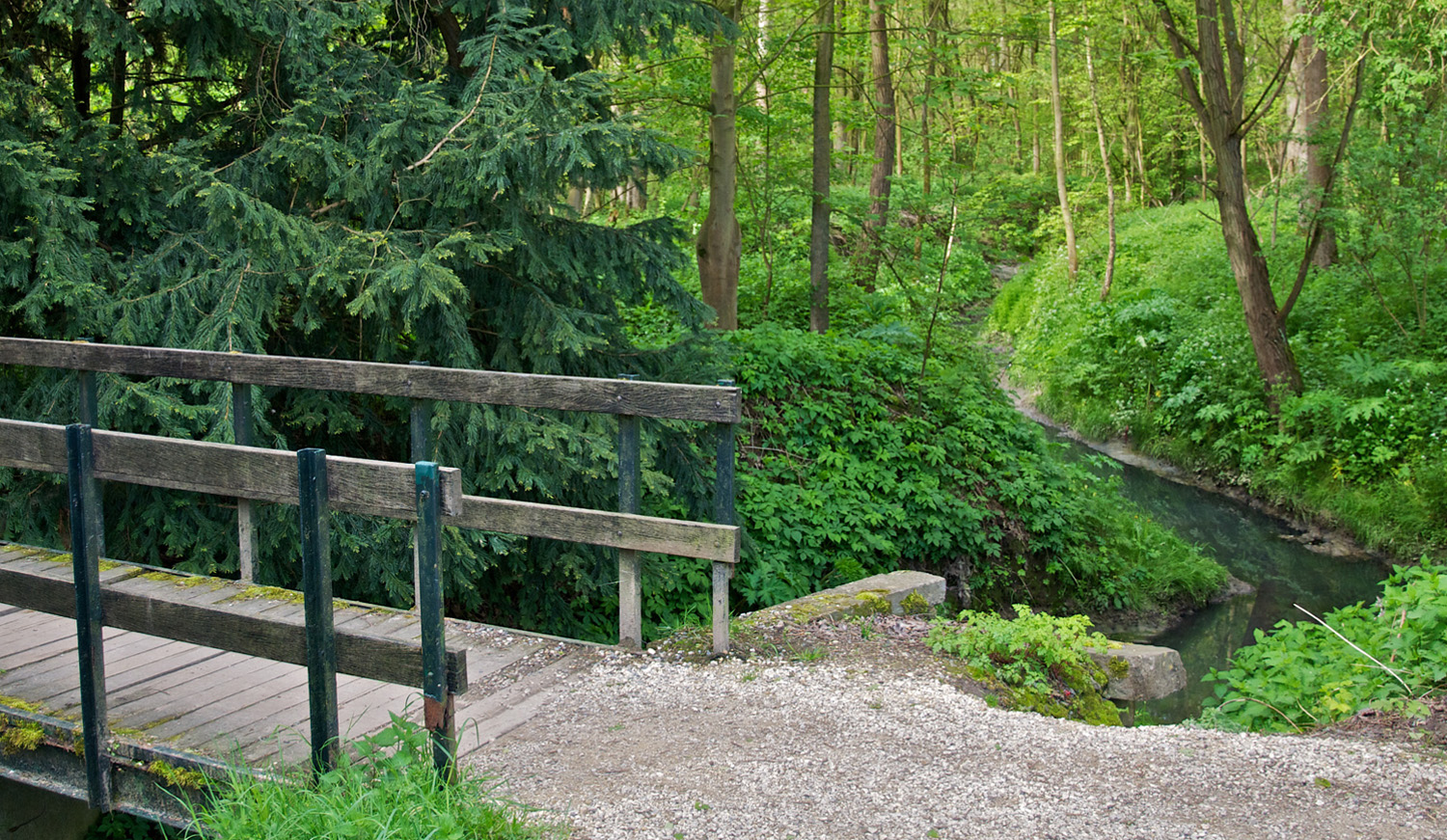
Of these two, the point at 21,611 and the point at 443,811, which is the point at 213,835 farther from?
the point at 21,611

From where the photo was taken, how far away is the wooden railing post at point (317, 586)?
2.85m

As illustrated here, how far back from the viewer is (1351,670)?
5070 millimetres

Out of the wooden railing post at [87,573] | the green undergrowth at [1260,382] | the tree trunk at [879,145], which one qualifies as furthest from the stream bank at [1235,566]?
the wooden railing post at [87,573]

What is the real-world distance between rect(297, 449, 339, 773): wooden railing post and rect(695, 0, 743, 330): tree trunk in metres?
8.38

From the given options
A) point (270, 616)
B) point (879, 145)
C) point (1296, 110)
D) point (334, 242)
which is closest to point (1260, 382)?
point (1296, 110)

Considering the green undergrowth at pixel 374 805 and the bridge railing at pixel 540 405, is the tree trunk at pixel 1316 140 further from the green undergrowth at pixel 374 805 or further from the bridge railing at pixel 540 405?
the green undergrowth at pixel 374 805

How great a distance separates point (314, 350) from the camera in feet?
22.6

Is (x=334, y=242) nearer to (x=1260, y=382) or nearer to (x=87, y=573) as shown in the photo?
(x=87, y=573)

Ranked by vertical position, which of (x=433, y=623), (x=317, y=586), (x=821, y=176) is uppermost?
(x=821, y=176)

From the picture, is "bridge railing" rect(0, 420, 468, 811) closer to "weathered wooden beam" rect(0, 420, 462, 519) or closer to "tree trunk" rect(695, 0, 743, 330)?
"weathered wooden beam" rect(0, 420, 462, 519)

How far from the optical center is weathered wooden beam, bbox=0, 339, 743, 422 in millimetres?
4539

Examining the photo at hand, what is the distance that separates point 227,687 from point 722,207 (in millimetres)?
8308

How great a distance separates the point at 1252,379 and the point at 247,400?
45.4 ft

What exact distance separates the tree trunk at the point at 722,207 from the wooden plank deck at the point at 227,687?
7120 millimetres
